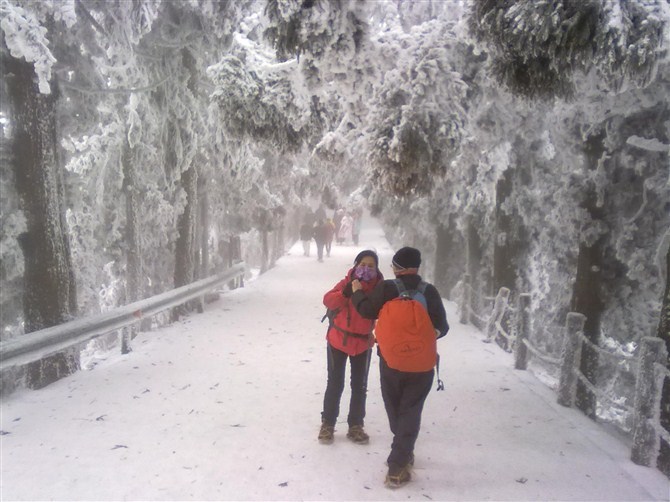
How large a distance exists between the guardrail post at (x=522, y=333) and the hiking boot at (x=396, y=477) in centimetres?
450

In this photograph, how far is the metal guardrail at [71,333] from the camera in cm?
591

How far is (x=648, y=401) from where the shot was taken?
467 cm

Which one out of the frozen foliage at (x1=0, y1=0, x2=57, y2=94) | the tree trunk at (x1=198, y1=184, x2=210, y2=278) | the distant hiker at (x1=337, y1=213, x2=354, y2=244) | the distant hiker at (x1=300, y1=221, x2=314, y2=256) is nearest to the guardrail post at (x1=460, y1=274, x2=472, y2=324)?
the tree trunk at (x1=198, y1=184, x2=210, y2=278)

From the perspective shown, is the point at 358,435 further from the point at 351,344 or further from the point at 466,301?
the point at 466,301

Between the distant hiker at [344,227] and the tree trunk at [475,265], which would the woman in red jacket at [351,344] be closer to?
the tree trunk at [475,265]

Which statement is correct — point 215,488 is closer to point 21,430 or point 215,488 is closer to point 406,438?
point 406,438

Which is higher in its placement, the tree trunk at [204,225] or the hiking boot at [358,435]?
the tree trunk at [204,225]

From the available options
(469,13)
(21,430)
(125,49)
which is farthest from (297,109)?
(21,430)

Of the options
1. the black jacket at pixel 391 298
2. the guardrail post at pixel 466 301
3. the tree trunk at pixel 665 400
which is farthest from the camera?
the guardrail post at pixel 466 301

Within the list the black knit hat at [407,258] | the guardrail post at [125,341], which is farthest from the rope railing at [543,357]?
the guardrail post at [125,341]

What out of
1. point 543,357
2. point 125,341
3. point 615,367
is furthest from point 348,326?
point 615,367

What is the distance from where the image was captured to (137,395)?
6527 mm

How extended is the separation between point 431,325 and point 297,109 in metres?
3.97

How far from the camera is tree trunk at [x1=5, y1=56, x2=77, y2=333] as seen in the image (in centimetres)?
746
